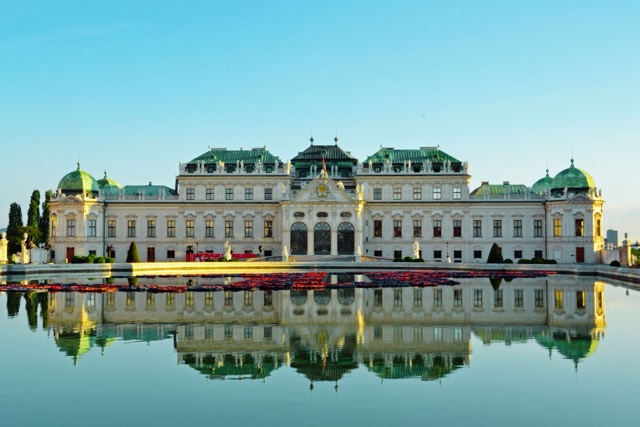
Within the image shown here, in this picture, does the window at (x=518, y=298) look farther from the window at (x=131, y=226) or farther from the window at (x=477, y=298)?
the window at (x=131, y=226)

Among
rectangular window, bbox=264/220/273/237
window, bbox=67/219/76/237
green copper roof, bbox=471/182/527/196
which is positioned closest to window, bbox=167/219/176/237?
window, bbox=67/219/76/237

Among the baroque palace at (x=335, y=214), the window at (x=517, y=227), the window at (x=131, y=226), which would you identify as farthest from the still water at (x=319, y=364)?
the window at (x=131, y=226)

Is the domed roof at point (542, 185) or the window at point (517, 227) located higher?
the domed roof at point (542, 185)

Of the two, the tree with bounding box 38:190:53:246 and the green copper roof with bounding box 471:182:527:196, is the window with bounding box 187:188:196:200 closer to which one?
the tree with bounding box 38:190:53:246

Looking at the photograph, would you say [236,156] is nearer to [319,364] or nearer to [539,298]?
[539,298]

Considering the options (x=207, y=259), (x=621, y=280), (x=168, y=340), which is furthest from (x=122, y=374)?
(x=207, y=259)

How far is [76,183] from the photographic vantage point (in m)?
81.7

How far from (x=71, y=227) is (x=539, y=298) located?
62027 millimetres

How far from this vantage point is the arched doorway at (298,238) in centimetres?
7844

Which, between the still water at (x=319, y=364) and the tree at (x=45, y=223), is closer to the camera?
the still water at (x=319, y=364)

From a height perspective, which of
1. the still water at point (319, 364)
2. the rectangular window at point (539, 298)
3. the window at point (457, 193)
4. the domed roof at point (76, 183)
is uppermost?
the domed roof at point (76, 183)

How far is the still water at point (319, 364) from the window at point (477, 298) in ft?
1.31

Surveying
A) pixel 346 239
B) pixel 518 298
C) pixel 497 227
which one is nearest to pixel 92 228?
pixel 346 239

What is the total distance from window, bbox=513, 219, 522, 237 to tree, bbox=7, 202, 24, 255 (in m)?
59.2
